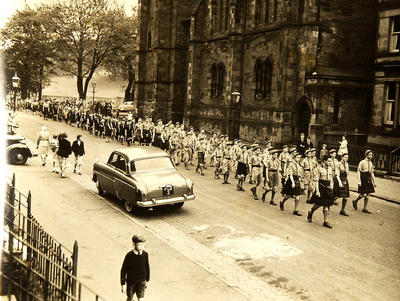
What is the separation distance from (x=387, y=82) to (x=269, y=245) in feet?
58.0

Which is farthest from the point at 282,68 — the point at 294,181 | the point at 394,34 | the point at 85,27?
the point at 85,27

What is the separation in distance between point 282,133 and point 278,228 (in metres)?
16.0

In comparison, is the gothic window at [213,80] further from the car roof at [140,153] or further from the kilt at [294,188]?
the kilt at [294,188]

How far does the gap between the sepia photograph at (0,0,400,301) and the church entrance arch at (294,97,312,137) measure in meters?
0.10

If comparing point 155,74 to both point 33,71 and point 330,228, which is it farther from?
point 330,228

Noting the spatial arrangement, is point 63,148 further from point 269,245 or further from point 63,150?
point 269,245

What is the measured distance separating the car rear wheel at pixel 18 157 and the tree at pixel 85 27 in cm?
3740

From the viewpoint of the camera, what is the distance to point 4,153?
63.4ft

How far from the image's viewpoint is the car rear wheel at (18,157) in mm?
19438

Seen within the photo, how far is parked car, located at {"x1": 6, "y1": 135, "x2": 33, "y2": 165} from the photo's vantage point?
19.4m

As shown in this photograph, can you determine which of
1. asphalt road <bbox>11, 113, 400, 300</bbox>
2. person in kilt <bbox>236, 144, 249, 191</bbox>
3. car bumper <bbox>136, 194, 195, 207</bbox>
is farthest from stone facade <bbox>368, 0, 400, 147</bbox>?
car bumper <bbox>136, 194, 195, 207</bbox>

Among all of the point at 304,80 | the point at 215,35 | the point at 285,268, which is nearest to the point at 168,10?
the point at 215,35

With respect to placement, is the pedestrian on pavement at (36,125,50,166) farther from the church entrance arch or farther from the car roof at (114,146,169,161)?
the church entrance arch

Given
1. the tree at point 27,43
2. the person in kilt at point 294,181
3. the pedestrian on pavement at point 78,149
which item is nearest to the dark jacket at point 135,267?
the person in kilt at point 294,181
